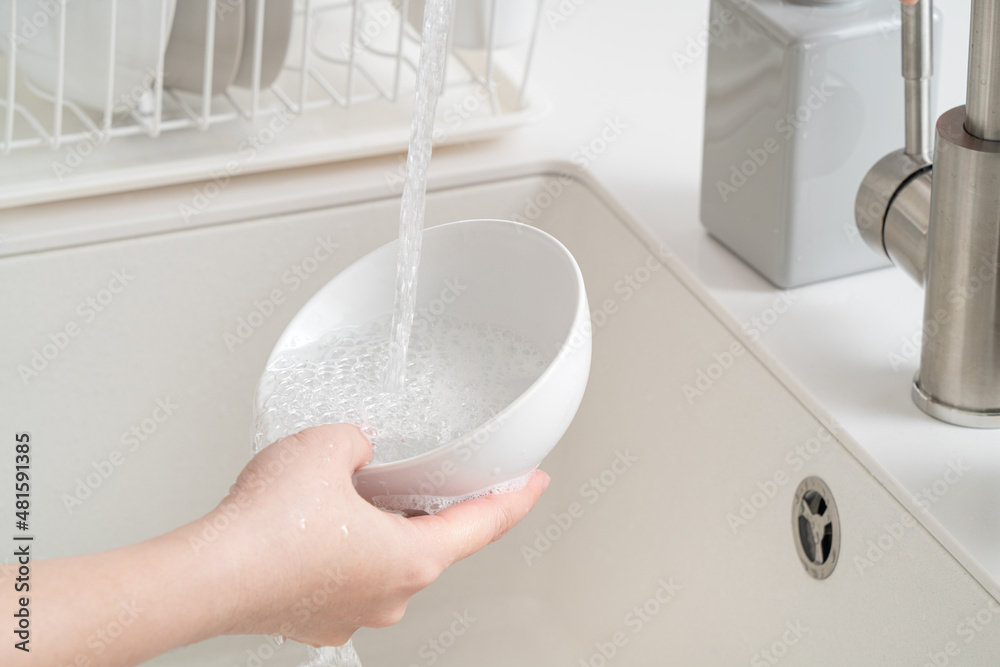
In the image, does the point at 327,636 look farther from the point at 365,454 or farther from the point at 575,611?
the point at 575,611

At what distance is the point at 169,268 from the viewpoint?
0.71 meters

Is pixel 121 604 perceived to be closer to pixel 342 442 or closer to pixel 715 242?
pixel 342 442

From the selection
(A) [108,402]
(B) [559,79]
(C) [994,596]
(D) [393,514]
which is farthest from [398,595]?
(B) [559,79]

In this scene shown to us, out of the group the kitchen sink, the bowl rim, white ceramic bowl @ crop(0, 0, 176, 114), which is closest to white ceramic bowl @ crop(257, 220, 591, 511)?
the bowl rim

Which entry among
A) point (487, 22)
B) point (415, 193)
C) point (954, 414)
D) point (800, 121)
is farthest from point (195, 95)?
point (954, 414)

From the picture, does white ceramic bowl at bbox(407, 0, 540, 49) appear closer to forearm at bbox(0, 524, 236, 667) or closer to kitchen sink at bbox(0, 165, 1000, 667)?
kitchen sink at bbox(0, 165, 1000, 667)

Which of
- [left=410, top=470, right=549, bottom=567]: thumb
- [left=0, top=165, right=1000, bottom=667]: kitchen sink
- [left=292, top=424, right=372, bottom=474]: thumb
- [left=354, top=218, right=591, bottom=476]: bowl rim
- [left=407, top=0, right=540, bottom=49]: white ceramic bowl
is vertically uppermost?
[left=407, top=0, right=540, bottom=49]: white ceramic bowl

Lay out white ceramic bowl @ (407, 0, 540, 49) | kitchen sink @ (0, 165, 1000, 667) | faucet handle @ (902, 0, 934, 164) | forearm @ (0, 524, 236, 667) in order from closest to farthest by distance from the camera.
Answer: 1. forearm @ (0, 524, 236, 667)
2. faucet handle @ (902, 0, 934, 164)
3. kitchen sink @ (0, 165, 1000, 667)
4. white ceramic bowl @ (407, 0, 540, 49)

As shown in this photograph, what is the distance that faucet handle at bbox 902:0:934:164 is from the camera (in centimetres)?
51

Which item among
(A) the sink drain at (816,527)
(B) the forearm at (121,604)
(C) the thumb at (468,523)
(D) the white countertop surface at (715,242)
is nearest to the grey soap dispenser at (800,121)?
(D) the white countertop surface at (715,242)

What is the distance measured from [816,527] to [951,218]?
0.18 meters

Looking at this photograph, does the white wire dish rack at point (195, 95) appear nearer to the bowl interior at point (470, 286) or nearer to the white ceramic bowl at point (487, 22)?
the white ceramic bowl at point (487, 22)

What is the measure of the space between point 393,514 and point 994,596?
10.5 inches

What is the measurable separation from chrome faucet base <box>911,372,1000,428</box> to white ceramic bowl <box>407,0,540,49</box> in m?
0.40
